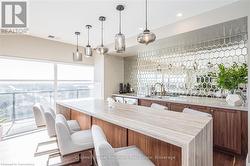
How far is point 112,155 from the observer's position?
1027mm

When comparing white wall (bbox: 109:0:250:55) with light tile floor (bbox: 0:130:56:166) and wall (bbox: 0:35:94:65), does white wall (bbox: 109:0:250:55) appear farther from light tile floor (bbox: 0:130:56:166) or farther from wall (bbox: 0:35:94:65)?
light tile floor (bbox: 0:130:56:166)

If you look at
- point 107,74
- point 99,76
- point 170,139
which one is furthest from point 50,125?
point 99,76

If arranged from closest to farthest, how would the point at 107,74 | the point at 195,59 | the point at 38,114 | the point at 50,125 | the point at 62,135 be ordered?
the point at 62,135 < the point at 50,125 < the point at 38,114 < the point at 195,59 < the point at 107,74

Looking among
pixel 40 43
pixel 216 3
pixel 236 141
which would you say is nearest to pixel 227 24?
pixel 216 3

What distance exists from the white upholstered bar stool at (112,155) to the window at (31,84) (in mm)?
3700

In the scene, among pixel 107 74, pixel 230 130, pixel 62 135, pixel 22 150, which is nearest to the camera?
pixel 62 135

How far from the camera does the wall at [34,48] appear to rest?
3592 millimetres

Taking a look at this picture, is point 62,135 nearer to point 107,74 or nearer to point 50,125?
point 50,125

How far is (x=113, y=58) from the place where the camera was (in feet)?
17.2

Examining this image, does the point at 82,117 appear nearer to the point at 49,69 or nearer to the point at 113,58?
the point at 49,69

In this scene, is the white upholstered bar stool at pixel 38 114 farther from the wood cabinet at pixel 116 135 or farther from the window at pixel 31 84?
the window at pixel 31 84

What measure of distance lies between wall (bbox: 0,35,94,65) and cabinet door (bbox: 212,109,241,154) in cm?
430

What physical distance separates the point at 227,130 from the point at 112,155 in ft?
7.94

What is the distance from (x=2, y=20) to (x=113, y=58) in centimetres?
309
